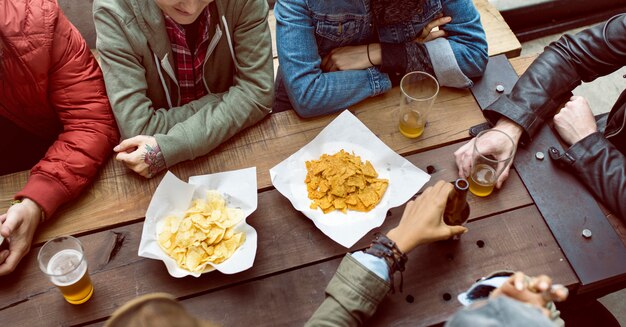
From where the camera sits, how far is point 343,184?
1.79m

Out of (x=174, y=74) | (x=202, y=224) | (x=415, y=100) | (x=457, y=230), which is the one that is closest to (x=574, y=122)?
(x=415, y=100)

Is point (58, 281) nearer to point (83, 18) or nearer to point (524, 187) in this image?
point (524, 187)

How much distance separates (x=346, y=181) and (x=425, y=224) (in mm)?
325

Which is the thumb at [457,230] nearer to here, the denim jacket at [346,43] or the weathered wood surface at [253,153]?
the weathered wood surface at [253,153]

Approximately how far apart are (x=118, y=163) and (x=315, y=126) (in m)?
0.75

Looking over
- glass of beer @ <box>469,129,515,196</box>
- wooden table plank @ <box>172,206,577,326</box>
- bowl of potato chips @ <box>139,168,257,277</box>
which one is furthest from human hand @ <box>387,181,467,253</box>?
bowl of potato chips @ <box>139,168,257,277</box>

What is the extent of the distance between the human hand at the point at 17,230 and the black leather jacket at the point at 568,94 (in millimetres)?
1668

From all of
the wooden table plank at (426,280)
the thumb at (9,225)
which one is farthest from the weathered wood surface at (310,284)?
the thumb at (9,225)

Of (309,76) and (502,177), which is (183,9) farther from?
(502,177)

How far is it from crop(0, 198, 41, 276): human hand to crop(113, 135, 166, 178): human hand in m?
0.32

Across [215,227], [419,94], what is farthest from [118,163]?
[419,94]

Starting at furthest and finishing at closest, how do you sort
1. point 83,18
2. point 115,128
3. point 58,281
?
point 83,18, point 115,128, point 58,281

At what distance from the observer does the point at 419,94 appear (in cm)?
206

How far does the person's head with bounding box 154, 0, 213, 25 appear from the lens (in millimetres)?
1753
